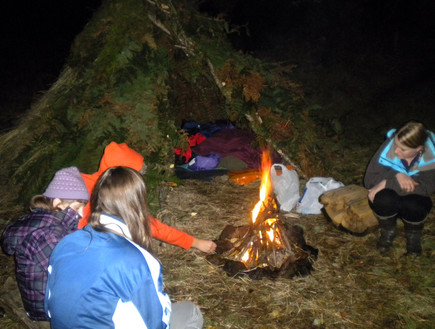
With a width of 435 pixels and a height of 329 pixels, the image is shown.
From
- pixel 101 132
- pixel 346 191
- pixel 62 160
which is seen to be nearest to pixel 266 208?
pixel 346 191

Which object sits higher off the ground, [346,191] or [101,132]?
[101,132]

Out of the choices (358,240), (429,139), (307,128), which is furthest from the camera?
(307,128)

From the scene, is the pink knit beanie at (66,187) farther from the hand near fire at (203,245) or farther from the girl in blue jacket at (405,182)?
the girl in blue jacket at (405,182)

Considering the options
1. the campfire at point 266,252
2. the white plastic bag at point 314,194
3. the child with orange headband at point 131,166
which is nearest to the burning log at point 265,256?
the campfire at point 266,252

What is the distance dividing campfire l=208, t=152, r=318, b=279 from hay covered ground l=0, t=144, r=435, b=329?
3.5 inches

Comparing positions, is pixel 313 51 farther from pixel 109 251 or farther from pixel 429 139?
pixel 109 251

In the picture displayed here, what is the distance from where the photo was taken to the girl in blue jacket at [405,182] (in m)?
3.62

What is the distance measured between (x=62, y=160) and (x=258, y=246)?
2.71 meters

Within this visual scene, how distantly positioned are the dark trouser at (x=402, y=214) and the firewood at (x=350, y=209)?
0.66 feet

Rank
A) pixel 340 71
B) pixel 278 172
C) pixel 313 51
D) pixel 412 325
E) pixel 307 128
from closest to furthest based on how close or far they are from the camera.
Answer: pixel 412 325 → pixel 278 172 → pixel 307 128 → pixel 340 71 → pixel 313 51

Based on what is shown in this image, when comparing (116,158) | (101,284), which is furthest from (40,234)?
(116,158)

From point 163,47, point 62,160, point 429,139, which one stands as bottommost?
point 429,139

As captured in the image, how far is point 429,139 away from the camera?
3670 mm

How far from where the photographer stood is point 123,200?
1.91 m
